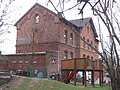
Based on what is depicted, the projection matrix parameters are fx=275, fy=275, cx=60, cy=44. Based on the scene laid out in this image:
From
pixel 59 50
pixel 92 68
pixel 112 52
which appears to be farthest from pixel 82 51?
pixel 112 52

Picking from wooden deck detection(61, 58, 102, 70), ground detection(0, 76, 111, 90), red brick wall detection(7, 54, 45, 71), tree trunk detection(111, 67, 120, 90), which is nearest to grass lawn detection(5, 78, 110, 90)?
ground detection(0, 76, 111, 90)

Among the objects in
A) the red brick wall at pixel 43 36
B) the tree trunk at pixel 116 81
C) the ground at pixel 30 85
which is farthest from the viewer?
the red brick wall at pixel 43 36

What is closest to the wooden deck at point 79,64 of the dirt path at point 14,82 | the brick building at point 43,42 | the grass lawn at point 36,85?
the grass lawn at point 36,85

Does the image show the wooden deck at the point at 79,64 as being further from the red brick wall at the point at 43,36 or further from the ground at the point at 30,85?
Result: the red brick wall at the point at 43,36

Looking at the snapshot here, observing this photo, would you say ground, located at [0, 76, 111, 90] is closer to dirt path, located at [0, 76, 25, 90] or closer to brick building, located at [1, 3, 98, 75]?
dirt path, located at [0, 76, 25, 90]

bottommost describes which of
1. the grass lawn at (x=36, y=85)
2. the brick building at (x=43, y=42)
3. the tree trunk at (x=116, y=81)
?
the grass lawn at (x=36, y=85)

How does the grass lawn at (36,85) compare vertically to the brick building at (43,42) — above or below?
below

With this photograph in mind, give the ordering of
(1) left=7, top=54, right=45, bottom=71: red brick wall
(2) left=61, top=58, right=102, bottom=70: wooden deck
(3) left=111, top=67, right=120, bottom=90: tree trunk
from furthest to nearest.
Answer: (1) left=7, top=54, right=45, bottom=71: red brick wall, (2) left=61, top=58, right=102, bottom=70: wooden deck, (3) left=111, top=67, right=120, bottom=90: tree trunk

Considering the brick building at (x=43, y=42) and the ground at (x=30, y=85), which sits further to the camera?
the brick building at (x=43, y=42)

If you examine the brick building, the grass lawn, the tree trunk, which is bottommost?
the grass lawn

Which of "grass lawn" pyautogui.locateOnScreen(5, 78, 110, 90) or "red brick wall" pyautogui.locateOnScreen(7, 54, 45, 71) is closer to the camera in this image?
"grass lawn" pyautogui.locateOnScreen(5, 78, 110, 90)

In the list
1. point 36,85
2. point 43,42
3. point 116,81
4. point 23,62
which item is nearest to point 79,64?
point 36,85

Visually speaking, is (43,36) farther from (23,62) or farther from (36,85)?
(36,85)

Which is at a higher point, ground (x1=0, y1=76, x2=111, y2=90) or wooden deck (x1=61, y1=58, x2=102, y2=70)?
wooden deck (x1=61, y1=58, x2=102, y2=70)
